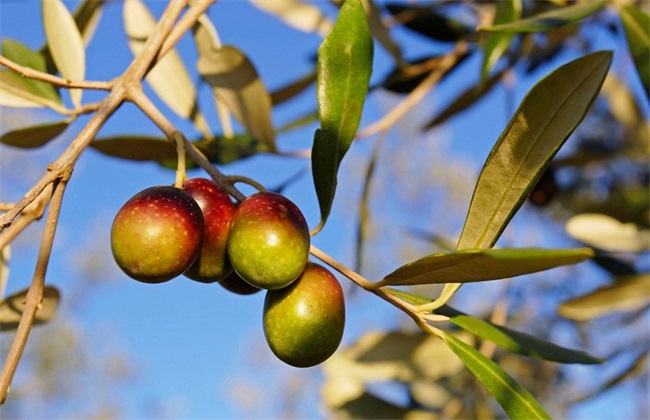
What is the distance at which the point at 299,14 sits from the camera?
1.85 metres

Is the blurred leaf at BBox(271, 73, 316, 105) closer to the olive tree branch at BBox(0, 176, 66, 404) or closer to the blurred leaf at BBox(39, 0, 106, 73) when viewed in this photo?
→ the blurred leaf at BBox(39, 0, 106, 73)

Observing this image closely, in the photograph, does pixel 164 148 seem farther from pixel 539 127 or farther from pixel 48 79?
pixel 539 127

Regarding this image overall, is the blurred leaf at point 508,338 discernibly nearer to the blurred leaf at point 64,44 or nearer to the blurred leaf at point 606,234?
the blurred leaf at point 64,44

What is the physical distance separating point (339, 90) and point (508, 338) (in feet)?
1.26

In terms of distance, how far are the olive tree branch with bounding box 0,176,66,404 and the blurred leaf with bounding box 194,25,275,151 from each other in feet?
2.05

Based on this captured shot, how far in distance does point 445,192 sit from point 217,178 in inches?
549

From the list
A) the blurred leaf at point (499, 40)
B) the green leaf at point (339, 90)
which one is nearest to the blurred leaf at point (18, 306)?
the green leaf at point (339, 90)

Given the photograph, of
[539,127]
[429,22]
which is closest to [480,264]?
[539,127]

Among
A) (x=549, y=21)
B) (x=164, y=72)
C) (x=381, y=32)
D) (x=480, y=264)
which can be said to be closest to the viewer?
(x=480, y=264)

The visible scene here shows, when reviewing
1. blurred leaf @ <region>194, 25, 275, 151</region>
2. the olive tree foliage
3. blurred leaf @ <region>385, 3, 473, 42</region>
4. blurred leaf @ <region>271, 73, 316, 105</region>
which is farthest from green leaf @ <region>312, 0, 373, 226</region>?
blurred leaf @ <region>385, 3, 473, 42</region>

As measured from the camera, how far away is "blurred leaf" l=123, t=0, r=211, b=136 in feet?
5.19

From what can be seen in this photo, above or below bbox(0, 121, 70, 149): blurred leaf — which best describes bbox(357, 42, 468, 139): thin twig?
below

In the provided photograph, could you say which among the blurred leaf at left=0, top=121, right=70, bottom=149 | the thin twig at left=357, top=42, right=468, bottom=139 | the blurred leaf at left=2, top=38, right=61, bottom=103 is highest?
the blurred leaf at left=2, top=38, right=61, bottom=103

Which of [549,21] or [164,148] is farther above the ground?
[549,21]
